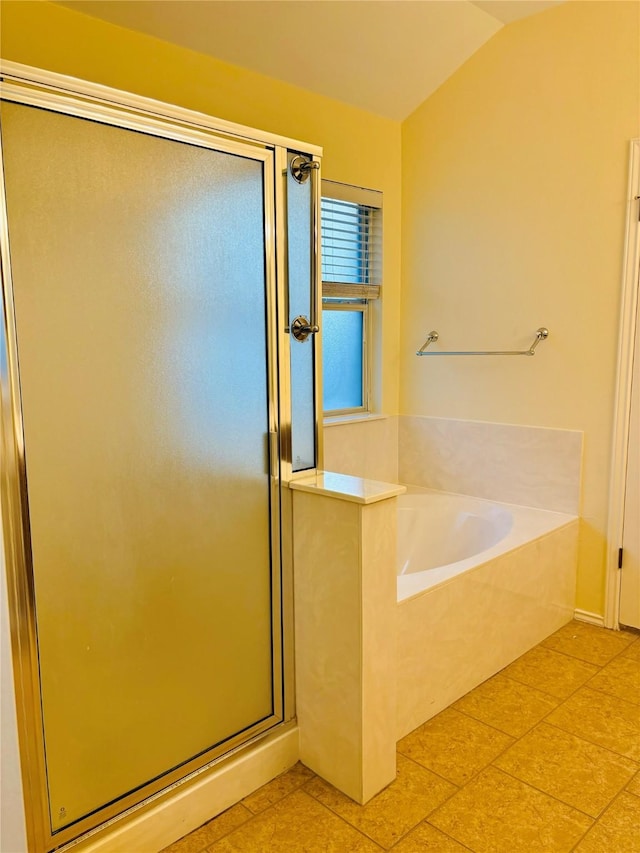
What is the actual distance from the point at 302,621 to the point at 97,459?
0.79m

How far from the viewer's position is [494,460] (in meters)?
3.03

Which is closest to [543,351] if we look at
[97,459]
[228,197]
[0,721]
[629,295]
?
[629,295]

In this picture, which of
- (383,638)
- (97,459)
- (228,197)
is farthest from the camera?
(383,638)

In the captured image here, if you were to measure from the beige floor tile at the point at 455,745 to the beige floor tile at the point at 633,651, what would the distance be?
0.81m

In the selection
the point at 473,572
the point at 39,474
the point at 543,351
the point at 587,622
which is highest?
the point at 543,351

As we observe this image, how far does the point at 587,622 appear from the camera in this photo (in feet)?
9.18

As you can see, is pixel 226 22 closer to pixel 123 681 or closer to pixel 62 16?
pixel 62 16

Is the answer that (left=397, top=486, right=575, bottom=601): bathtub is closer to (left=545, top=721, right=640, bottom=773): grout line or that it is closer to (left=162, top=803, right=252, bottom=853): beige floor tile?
(left=545, top=721, right=640, bottom=773): grout line

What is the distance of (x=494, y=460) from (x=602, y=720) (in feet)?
4.12

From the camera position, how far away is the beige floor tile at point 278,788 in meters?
1.70

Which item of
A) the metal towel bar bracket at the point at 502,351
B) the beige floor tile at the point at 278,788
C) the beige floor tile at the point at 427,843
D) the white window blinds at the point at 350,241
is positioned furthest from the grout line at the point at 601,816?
the white window blinds at the point at 350,241

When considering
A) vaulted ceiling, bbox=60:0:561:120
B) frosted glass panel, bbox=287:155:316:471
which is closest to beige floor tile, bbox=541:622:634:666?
frosted glass panel, bbox=287:155:316:471

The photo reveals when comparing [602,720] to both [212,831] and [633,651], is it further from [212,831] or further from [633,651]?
[212,831]

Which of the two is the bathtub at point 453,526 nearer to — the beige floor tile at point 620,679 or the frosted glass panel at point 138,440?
the beige floor tile at point 620,679
